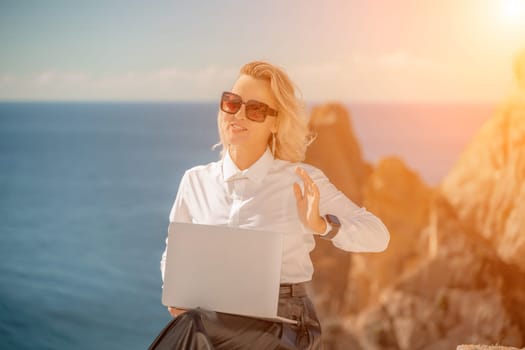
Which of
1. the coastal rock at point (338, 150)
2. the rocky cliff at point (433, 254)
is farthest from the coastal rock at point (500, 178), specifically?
the coastal rock at point (338, 150)

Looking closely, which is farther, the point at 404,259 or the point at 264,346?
the point at 404,259

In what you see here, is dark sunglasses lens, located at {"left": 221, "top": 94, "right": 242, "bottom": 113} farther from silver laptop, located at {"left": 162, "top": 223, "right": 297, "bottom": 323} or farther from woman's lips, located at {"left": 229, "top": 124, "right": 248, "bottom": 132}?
silver laptop, located at {"left": 162, "top": 223, "right": 297, "bottom": 323}

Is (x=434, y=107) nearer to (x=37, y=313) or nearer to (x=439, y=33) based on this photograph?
(x=439, y=33)

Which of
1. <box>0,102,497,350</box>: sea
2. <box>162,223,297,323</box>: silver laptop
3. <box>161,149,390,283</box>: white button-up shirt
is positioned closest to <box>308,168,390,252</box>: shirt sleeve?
<box>161,149,390,283</box>: white button-up shirt

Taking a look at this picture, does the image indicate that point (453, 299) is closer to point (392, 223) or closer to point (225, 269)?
point (392, 223)

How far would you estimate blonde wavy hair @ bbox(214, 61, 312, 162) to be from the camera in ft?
7.64

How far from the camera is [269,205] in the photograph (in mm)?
2297

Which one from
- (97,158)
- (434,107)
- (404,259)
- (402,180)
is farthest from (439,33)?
(97,158)

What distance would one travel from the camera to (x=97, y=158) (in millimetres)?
8266

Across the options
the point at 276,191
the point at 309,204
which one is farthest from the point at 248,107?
the point at 309,204

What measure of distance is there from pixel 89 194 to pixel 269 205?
6322 mm

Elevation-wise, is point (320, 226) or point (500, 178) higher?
point (320, 226)

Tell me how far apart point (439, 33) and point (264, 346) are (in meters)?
5.04

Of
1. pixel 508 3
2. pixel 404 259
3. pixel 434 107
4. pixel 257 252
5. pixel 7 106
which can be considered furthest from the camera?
pixel 404 259
